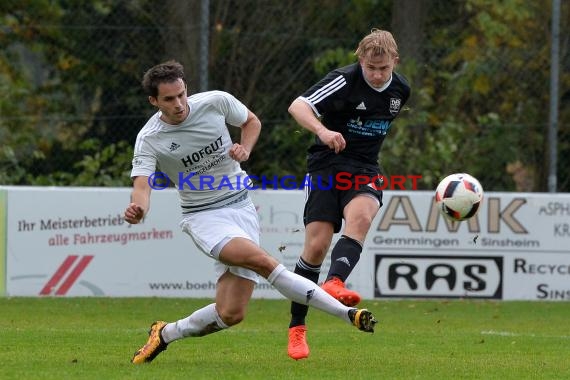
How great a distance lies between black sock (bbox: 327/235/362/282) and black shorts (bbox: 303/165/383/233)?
286 mm

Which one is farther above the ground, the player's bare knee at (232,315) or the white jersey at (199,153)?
the white jersey at (199,153)

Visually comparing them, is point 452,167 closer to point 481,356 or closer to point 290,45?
point 290,45

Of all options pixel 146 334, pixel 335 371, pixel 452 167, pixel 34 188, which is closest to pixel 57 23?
pixel 34 188

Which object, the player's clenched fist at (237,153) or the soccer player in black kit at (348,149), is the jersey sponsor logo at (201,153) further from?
the soccer player in black kit at (348,149)

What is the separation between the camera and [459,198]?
8.00 meters

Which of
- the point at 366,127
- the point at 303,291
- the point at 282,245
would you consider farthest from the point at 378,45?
the point at 282,245

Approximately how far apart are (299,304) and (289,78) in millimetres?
6472

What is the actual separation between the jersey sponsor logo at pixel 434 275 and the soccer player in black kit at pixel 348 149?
486 cm

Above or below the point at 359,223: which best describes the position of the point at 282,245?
below

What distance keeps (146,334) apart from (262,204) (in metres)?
3.64

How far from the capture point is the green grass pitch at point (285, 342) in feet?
23.5

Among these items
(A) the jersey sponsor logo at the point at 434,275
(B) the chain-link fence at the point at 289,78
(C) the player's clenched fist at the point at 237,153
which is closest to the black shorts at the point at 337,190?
(C) the player's clenched fist at the point at 237,153

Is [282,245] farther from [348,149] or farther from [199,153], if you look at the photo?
[199,153]

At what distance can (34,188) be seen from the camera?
42.2 ft
